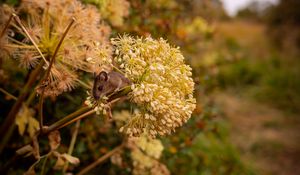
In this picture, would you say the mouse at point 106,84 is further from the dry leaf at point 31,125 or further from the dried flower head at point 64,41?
the dry leaf at point 31,125

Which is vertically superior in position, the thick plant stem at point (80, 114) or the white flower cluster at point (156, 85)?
the white flower cluster at point (156, 85)

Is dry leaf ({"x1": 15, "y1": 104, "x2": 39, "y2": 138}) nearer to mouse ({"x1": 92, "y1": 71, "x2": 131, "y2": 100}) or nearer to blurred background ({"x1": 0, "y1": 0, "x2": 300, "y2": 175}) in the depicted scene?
blurred background ({"x1": 0, "y1": 0, "x2": 300, "y2": 175})

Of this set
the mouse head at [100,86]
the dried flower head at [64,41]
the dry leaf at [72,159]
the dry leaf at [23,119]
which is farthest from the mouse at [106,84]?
the dry leaf at [23,119]

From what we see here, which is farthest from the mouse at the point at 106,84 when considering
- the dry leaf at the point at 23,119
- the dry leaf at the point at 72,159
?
the dry leaf at the point at 23,119

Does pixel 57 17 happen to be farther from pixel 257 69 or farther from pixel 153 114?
pixel 257 69

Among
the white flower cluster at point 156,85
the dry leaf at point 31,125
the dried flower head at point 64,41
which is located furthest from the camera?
the dry leaf at point 31,125

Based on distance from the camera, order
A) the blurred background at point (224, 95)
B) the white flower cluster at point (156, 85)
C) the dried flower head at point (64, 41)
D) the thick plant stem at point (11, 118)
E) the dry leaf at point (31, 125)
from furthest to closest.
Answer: the blurred background at point (224, 95) < the dry leaf at point (31, 125) < the thick plant stem at point (11, 118) < the dried flower head at point (64, 41) < the white flower cluster at point (156, 85)

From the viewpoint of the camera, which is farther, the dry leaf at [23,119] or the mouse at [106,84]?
the dry leaf at [23,119]

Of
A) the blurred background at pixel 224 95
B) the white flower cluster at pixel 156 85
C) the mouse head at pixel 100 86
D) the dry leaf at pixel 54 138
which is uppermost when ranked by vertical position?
the blurred background at pixel 224 95
